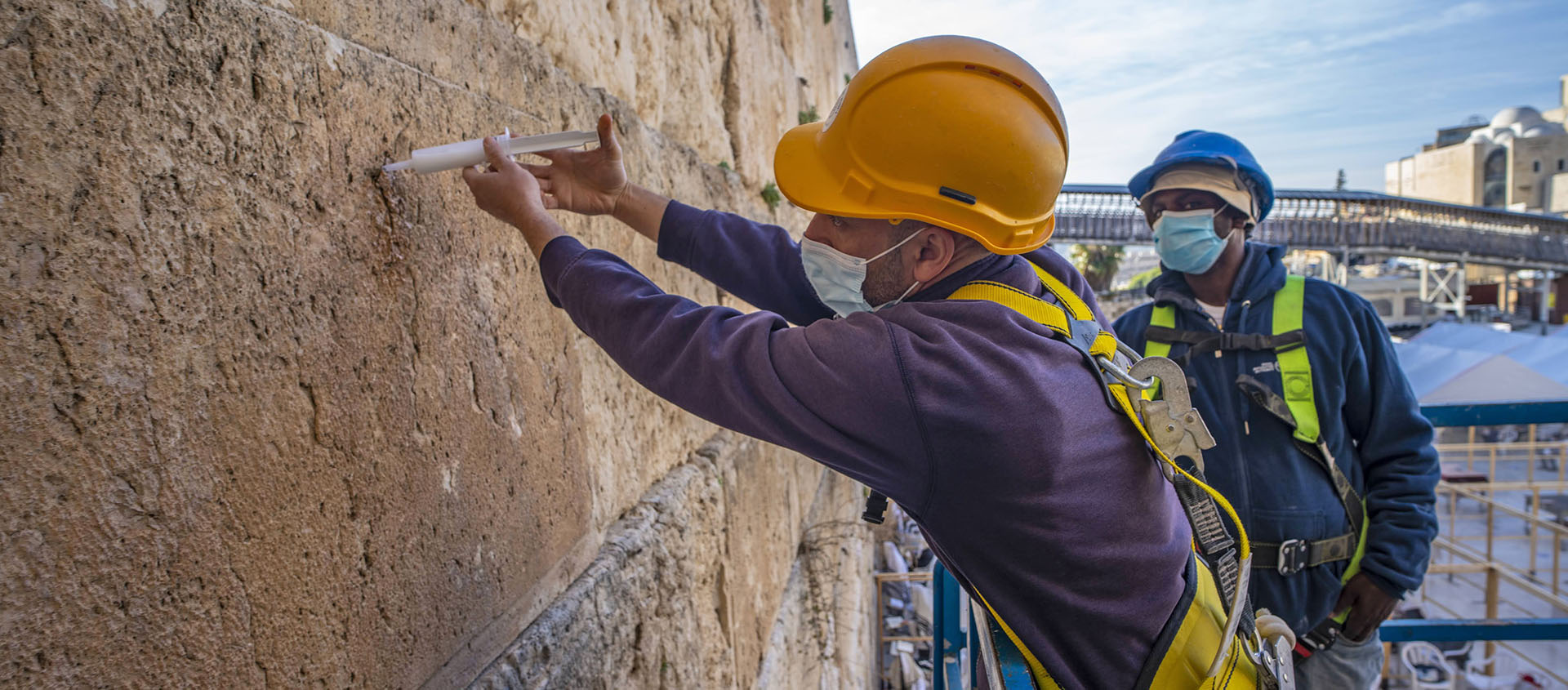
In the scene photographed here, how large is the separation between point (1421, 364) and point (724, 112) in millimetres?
12148

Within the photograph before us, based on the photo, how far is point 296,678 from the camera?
0.95 meters

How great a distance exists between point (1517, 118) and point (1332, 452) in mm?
66126

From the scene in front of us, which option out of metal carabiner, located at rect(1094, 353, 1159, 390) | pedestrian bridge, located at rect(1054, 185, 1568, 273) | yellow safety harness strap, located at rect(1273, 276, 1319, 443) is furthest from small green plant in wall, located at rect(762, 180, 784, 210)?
pedestrian bridge, located at rect(1054, 185, 1568, 273)

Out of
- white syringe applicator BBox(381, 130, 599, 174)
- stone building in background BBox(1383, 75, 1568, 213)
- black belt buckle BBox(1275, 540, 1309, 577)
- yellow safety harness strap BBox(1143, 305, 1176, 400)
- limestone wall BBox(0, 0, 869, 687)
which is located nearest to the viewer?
limestone wall BBox(0, 0, 869, 687)

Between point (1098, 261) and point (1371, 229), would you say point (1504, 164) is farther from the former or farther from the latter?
point (1098, 261)

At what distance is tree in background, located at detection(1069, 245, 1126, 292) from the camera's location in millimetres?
31578

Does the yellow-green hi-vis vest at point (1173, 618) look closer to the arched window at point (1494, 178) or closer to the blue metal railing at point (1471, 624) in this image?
the blue metal railing at point (1471, 624)

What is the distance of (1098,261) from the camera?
1254 inches

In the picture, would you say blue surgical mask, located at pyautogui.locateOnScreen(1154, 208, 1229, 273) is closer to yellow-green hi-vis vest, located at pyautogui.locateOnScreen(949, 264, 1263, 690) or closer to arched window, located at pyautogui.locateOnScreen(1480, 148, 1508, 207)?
yellow-green hi-vis vest, located at pyautogui.locateOnScreen(949, 264, 1263, 690)

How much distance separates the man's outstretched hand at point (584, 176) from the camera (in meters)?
1.58

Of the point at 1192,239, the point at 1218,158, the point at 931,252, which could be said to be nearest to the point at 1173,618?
the point at 931,252

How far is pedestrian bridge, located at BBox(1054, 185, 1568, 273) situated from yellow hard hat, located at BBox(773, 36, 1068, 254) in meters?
26.1

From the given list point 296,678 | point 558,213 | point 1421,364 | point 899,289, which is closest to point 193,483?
point 296,678

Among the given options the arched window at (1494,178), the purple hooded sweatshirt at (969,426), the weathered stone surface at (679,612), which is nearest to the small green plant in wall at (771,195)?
the weathered stone surface at (679,612)
